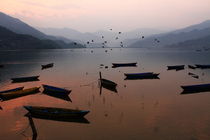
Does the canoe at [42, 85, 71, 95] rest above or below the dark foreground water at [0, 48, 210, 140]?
above

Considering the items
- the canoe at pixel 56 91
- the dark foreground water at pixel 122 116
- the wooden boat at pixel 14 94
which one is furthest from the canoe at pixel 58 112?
the wooden boat at pixel 14 94

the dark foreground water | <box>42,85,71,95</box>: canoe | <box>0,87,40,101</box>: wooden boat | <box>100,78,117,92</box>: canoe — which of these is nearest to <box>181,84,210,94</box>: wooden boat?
the dark foreground water

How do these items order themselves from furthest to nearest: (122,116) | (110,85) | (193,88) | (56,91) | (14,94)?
(110,85) < (193,88) < (56,91) < (14,94) < (122,116)

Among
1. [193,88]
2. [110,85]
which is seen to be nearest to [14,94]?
[110,85]

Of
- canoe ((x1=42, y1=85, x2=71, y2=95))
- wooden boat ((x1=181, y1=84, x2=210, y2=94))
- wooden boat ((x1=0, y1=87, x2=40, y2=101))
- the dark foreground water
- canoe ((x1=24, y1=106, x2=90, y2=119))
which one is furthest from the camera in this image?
wooden boat ((x1=181, y1=84, x2=210, y2=94))

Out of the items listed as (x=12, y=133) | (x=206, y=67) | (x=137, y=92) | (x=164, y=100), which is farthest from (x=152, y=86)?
(x=206, y=67)

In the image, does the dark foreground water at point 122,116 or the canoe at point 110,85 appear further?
the canoe at point 110,85

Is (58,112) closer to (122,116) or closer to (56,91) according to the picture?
(122,116)

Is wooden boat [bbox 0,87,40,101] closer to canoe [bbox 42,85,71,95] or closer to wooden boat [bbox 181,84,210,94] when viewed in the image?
canoe [bbox 42,85,71,95]

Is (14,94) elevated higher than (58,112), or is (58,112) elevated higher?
(58,112)

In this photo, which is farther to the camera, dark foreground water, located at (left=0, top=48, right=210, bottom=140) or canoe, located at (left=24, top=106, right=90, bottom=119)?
canoe, located at (left=24, top=106, right=90, bottom=119)

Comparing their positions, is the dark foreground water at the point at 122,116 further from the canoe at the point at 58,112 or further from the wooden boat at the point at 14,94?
the wooden boat at the point at 14,94

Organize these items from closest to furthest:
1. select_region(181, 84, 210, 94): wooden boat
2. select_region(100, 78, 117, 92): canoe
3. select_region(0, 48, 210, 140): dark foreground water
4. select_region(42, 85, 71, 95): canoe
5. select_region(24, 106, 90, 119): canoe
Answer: select_region(0, 48, 210, 140): dark foreground water < select_region(24, 106, 90, 119): canoe < select_region(42, 85, 71, 95): canoe < select_region(181, 84, 210, 94): wooden boat < select_region(100, 78, 117, 92): canoe

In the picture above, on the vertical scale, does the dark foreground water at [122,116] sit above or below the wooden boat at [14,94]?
below
